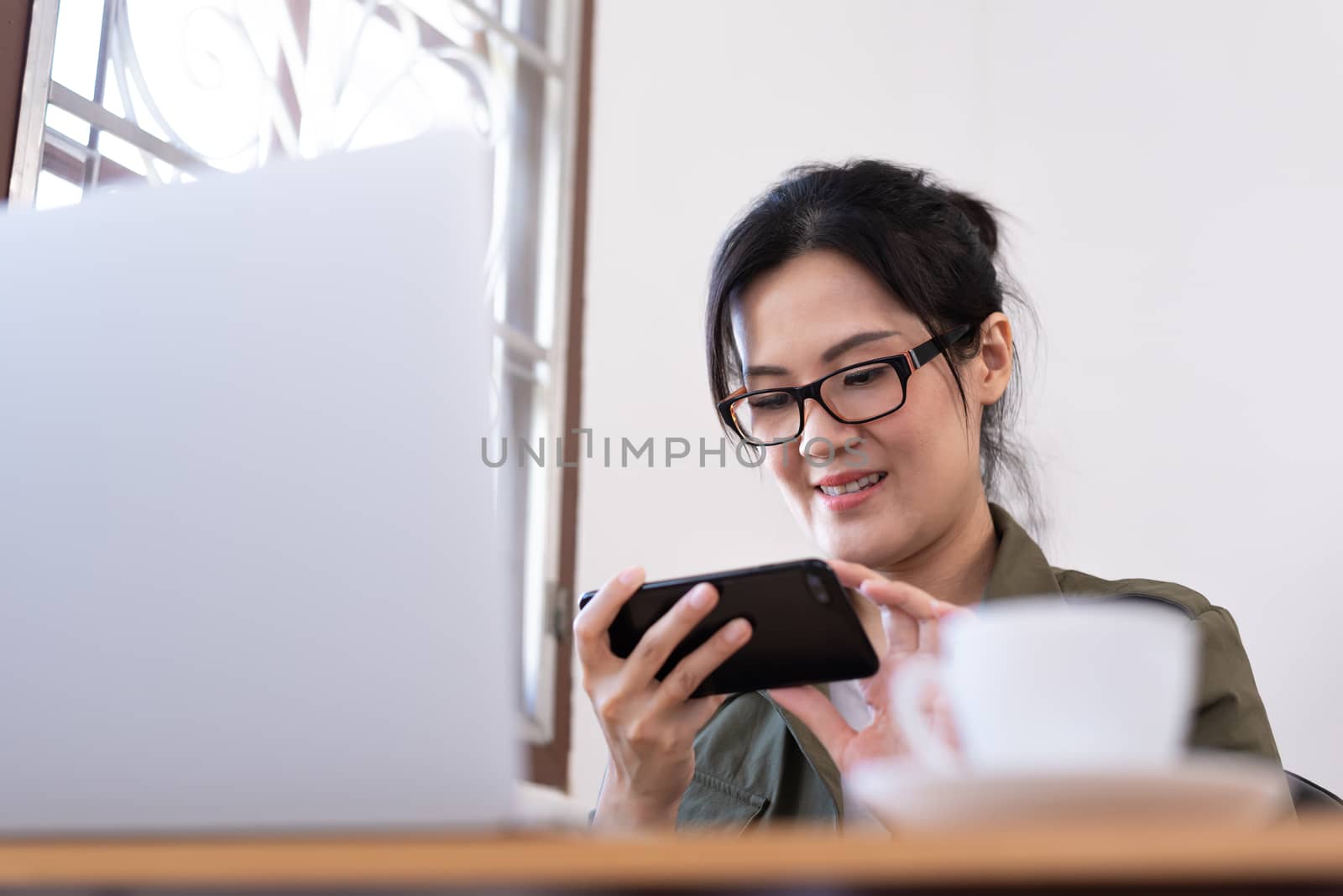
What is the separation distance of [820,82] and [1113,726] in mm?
2541

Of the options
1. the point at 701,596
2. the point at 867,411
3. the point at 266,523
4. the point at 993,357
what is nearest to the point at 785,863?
the point at 266,523

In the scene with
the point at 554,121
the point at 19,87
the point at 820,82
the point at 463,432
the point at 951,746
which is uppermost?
the point at 820,82

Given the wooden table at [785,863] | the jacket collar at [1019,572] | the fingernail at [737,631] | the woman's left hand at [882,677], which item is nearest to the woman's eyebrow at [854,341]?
the jacket collar at [1019,572]

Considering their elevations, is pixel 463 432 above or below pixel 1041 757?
above

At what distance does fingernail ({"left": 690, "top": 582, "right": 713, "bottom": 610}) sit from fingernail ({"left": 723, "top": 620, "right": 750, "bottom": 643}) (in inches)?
1.6

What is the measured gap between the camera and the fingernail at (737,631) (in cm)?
92

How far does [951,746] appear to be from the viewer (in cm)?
61

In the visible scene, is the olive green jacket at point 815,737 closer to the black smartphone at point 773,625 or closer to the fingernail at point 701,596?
the black smartphone at point 773,625

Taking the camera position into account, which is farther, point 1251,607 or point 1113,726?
point 1251,607

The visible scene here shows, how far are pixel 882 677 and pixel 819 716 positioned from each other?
2.4 inches

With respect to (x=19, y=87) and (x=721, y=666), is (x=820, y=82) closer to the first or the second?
(x=19, y=87)

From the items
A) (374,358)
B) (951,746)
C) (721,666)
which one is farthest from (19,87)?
(951,746)

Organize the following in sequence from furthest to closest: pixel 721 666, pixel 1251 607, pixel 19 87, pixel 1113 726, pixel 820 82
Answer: pixel 820 82
pixel 1251 607
pixel 19 87
pixel 721 666
pixel 1113 726

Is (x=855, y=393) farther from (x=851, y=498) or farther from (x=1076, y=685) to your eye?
(x=1076, y=685)
